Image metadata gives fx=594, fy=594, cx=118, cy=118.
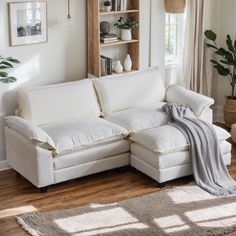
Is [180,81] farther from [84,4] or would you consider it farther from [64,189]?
[64,189]

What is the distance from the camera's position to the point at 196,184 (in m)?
5.53

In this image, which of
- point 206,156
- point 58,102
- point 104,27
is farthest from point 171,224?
point 104,27

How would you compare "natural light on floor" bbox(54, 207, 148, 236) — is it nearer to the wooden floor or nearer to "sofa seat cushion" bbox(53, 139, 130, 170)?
the wooden floor

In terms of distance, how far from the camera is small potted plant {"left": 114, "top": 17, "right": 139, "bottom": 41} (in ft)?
21.2

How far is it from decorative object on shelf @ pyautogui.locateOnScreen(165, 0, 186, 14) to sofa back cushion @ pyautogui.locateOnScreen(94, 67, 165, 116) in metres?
0.70

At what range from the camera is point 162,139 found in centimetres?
544

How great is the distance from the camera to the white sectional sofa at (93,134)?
17.6 feet

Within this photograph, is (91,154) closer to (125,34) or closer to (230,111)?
(125,34)

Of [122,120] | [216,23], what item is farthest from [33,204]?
[216,23]

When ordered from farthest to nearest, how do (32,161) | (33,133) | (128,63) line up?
1. (128,63)
2. (32,161)
3. (33,133)

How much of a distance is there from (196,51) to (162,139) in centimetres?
203

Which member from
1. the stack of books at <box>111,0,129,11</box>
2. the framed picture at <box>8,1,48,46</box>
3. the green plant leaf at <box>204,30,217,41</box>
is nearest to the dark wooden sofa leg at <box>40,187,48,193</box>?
the framed picture at <box>8,1,48,46</box>

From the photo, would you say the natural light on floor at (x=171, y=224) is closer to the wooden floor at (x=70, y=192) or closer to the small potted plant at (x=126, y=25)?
the wooden floor at (x=70, y=192)

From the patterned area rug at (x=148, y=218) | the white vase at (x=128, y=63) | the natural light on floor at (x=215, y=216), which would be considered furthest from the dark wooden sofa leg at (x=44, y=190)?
the white vase at (x=128, y=63)
